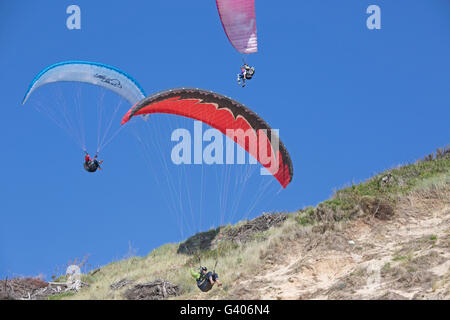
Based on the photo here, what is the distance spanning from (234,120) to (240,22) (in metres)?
4.87

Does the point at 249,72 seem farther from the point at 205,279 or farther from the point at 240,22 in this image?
the point at 205,279

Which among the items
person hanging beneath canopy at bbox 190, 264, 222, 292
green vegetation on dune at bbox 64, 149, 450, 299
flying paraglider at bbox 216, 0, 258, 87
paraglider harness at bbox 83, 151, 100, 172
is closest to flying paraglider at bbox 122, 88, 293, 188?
green vegetation on dune at bbox 64, 149, 450, 299

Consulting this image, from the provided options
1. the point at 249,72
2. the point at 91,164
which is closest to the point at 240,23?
the point at 249,72

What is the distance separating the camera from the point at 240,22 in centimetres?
2131

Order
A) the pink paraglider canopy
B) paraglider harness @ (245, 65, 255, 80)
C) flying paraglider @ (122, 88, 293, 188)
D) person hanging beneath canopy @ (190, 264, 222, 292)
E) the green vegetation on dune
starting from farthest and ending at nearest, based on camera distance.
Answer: paraglider harness @ (245, 65, 255, 80) → the pink paraglider canopy → flying paraglider @ (122, 88, 293, 188) → the green vegetation on dune → person hanging beneath canopy @ (190, 264, 222, 292)

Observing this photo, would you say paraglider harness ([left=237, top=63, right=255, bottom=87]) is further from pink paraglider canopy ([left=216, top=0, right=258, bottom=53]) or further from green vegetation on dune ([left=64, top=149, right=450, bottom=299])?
green vegetation on dune ([left=64, top=149, right=450, bottom=299])

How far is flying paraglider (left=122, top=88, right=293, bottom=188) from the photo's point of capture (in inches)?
698

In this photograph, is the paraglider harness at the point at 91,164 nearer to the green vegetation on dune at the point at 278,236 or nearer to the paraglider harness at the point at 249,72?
the green vegetation on dune at the point at 278,236

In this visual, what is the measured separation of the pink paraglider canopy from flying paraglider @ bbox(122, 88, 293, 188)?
407 cm

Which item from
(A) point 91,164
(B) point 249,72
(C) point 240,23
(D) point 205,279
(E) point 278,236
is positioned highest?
(C) point 240,23

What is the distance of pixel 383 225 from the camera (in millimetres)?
16062

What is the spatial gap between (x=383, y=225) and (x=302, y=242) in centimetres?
263
